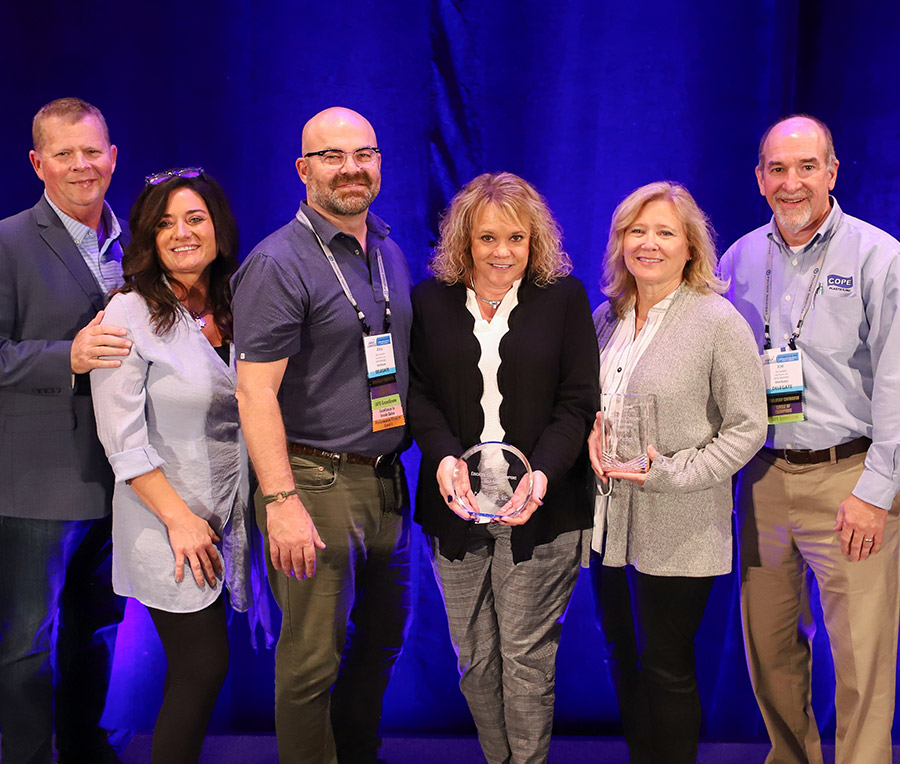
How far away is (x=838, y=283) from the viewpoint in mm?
2266

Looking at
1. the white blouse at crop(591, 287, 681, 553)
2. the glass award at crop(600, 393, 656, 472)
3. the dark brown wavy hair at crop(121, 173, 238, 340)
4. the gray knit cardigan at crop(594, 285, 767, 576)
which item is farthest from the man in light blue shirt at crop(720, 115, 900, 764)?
the dark brown wavy hair at crop(121, 173, 238, 340)

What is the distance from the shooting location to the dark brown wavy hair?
81.4 inches

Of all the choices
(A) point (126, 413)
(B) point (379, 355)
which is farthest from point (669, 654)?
(A) point (126, 413)

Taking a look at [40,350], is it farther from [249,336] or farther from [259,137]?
[259,137]

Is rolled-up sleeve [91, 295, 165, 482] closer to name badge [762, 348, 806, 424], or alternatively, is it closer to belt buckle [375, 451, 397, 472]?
belt buckle [375, 451, 397, 472]

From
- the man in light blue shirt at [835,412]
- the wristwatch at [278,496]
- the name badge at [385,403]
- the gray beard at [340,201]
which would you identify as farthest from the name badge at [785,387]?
the wristwatch at [278,496]

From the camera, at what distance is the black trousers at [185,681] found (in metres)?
2.08

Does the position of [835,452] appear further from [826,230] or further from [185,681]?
[185,681]

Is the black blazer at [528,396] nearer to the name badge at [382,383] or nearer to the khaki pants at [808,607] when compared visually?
the name badge at [382,383]

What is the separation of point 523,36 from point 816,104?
1020 mm

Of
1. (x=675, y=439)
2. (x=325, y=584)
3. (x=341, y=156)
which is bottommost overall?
(x=325, y=584)

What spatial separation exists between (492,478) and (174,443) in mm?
817

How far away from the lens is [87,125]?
2373mm

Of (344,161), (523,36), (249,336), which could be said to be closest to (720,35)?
(523,36)
